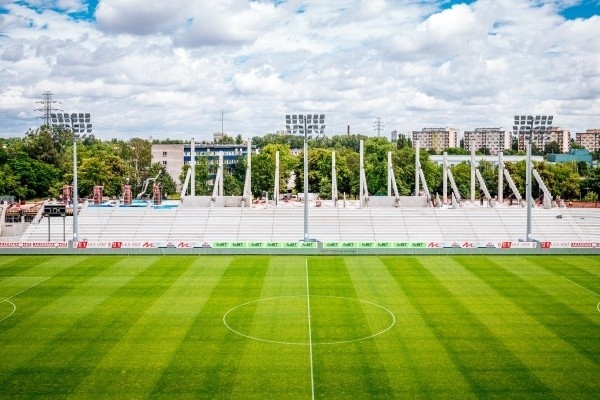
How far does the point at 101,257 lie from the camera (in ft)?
135

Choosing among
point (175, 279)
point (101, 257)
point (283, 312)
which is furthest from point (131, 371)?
point (101, 257)

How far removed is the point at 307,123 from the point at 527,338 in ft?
84.7

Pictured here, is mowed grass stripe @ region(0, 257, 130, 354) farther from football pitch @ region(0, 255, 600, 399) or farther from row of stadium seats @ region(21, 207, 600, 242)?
row of stadium seats @ region(21, 207, 600, 242)

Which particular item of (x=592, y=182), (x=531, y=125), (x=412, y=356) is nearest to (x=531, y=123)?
(x=531, y=125)

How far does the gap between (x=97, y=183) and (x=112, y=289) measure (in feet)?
166

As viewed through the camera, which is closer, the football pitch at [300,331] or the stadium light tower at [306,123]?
the football pitch at [300,331]

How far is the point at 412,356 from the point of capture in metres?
21.2

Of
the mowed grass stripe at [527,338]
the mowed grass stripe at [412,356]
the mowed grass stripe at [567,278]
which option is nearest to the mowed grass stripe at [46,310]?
the mowed grass stripe at [412,356]

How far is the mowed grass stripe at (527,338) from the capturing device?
1905 centimetres

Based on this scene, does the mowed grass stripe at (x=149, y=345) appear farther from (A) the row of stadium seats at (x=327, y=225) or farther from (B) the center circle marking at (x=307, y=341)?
(A) the row of stadium seats at (x=327, y=225)

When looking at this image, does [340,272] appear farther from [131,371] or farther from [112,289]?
[131,371]

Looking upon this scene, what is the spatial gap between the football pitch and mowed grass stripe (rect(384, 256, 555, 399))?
0.07m

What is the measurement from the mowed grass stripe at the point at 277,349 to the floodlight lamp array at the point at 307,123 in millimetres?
14830

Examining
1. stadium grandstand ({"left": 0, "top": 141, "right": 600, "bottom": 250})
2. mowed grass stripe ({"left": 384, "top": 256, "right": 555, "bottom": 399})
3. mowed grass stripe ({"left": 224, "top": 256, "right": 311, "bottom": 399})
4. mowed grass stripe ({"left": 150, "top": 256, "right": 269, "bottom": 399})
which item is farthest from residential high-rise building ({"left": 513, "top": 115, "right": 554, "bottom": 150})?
mowed grass stripe ({"left": 150, "top": 256, "right": 269, "bottom": 399})
